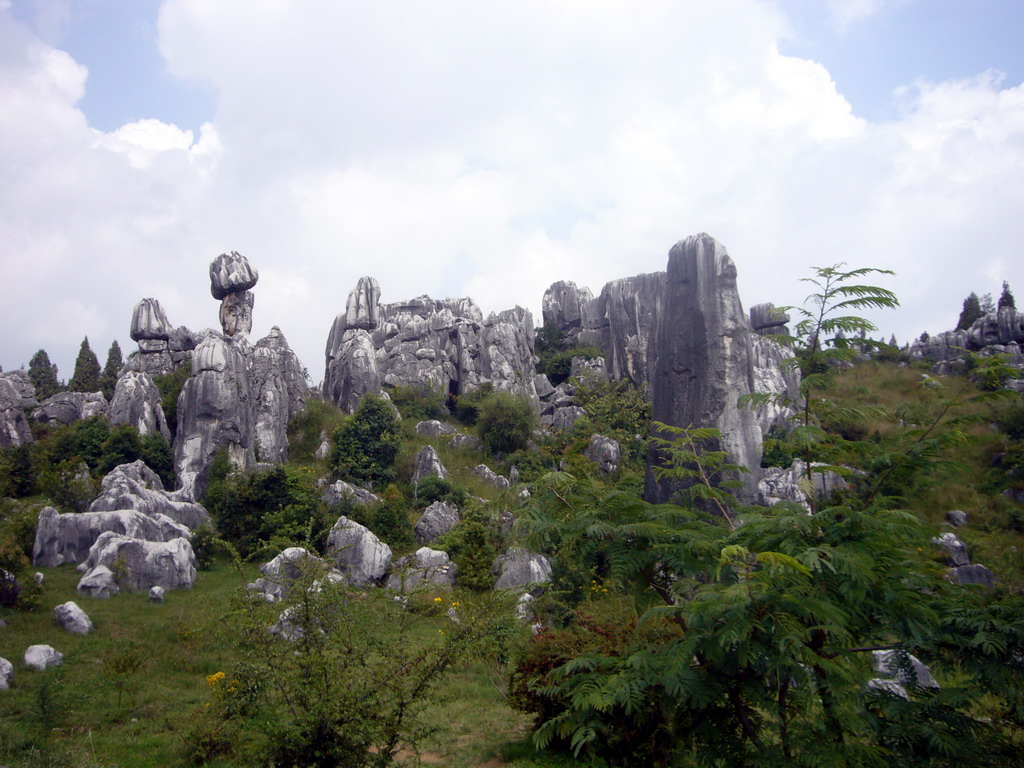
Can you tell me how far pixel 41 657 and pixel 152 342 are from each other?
84.6 feet

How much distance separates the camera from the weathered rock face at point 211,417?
24.0 meters

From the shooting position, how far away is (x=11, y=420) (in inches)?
1043

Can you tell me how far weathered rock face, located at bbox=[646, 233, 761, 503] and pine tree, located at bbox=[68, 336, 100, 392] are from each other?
32.2m

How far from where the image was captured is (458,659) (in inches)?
209

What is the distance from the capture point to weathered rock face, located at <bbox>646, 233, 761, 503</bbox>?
795 inches

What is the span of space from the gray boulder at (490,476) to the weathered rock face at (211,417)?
8.54m

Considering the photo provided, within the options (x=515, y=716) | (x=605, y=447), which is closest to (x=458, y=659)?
(x=515, y=716)

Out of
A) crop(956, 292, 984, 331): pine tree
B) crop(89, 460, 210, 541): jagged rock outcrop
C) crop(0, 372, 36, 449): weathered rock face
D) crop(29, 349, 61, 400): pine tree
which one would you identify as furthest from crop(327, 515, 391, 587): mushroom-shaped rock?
crop(956, 292, 984, 331): pine tree

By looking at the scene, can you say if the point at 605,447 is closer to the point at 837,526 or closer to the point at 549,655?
the point at 549,655

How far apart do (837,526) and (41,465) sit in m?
26.5

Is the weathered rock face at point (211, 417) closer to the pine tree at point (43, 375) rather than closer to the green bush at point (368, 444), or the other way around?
the green bush at point (368, 444)

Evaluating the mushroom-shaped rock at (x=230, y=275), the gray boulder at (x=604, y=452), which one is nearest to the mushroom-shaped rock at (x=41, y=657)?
the gray boulder at (x=604, y=452)

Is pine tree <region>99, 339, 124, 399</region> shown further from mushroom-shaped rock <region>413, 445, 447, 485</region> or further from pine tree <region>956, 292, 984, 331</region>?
pine tree <region>956, 292, 984, 331</region>

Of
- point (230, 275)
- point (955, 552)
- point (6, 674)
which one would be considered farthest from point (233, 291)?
point (955, 552)
